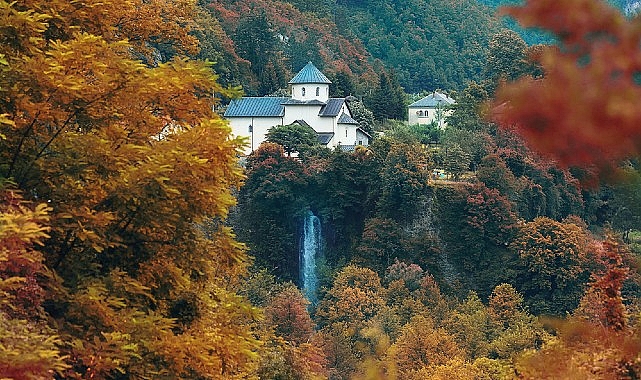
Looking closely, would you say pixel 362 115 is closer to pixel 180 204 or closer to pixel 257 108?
pixel 257 108

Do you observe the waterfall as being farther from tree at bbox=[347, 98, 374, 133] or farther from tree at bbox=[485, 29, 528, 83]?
tree at bbox=[485, 29, 528, 83]

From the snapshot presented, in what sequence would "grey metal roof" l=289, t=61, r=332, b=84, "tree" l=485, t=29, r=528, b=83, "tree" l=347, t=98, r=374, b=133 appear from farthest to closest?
1. "tree" l=485, t=29, r=528, b=83
2. "tree" l=347, t=98, r=374, b=133
3. "grey metal roof" l=289, t=61, r=332, b=84

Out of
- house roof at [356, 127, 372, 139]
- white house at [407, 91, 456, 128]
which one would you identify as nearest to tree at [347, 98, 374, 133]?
house roof at [356, 127, 372, 139]

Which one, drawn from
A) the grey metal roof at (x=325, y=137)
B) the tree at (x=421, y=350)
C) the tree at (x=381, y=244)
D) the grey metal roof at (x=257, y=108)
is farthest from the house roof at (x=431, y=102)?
the tree at (x=421, y=350)

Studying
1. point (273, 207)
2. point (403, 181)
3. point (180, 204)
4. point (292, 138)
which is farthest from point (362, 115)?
point (180, 204)

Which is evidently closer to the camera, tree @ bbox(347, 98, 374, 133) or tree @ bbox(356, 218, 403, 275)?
tree @ bbox(356, 218, 403, 275)

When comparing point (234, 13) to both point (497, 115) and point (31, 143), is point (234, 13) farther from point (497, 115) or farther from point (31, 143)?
point (497, 115)
